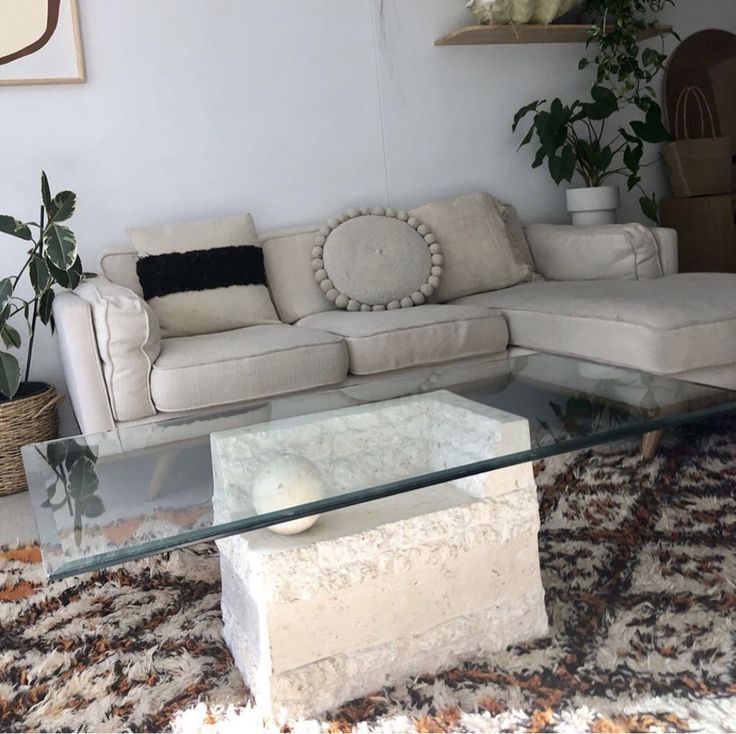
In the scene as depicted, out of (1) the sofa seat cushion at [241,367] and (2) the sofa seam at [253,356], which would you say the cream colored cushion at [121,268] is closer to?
(1) the sofa seat cushion at [241,367]

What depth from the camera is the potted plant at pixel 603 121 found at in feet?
11.4

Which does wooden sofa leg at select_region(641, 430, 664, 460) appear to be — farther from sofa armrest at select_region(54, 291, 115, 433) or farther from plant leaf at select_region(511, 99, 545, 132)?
plant leaf at select_region(511, 99, 545, 132)

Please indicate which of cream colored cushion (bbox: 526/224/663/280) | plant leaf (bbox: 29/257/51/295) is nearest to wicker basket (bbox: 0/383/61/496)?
plant leaf (bbox: 29/257/51/295)

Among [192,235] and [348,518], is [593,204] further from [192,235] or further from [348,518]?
[348,518]

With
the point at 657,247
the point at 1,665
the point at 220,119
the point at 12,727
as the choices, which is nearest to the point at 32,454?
the point at 1,665

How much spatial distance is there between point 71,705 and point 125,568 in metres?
0.52

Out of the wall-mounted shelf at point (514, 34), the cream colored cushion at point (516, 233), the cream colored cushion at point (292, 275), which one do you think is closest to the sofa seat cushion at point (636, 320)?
the cream colored cushion at point (516, 233)

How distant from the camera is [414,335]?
260 cm

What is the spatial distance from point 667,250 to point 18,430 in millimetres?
2336

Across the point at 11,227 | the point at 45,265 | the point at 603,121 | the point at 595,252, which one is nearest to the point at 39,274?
the point at 45,265

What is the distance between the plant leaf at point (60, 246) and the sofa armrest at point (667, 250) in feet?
6.73

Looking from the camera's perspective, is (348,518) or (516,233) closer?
(348,518)

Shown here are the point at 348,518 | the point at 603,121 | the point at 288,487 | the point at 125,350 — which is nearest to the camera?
the point at 288,487

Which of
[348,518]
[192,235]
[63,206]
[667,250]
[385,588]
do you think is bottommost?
[385,588]
